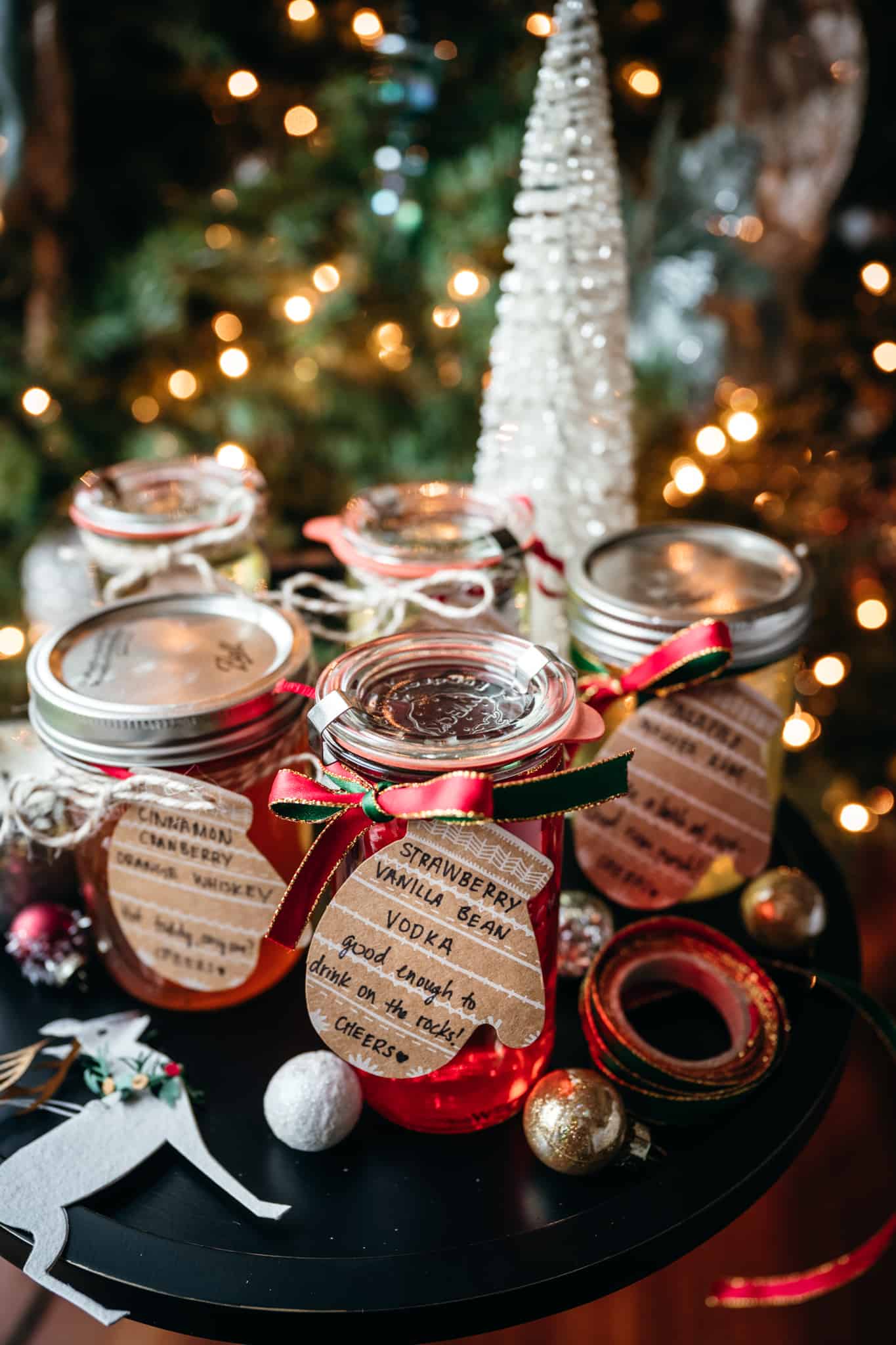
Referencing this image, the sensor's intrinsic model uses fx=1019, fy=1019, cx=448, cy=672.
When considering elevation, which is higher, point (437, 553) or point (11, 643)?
point (437, 553)

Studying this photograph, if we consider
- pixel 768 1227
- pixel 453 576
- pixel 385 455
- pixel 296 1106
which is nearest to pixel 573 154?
pixel 453 576

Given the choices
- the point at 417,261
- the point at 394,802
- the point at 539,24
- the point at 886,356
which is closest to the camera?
the point at 394,802

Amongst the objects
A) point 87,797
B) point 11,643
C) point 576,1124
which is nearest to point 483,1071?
point 576,1124

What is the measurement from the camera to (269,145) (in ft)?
5.94

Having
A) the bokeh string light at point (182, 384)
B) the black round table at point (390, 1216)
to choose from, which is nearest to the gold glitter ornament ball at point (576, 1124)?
the black round table at point (390, 1216)

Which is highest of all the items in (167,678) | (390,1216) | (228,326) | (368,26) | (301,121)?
(368,26)

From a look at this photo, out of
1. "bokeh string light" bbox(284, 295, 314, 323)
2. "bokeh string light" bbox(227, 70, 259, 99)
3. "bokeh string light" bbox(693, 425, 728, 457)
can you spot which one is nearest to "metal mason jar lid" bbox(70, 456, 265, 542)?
"bokeh string light" bbox(284, 295, 314, 323)

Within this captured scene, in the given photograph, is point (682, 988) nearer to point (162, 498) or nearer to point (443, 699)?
point (443, 699)

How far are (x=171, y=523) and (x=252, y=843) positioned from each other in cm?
32

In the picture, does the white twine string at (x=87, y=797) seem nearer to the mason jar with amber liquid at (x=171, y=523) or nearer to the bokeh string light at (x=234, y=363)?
the mason jar with amber liquid at (x=171, y=523)

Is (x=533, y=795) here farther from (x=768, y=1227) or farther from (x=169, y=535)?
(x=768, y=1227)

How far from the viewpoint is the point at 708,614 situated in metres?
0.69

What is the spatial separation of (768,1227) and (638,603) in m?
1.04

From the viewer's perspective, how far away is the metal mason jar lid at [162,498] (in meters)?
0.82
